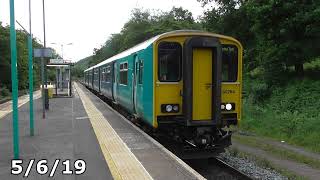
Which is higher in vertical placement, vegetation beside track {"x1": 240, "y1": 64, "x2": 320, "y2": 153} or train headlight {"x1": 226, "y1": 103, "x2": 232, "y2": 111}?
train headlight {"x1": 226, "y1": 103, "x2": 232, "y2": 111}

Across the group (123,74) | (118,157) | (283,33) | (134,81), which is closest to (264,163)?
(118,157)

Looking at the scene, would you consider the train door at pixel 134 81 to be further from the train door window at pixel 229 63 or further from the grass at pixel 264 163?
the grass at pixel 264 163

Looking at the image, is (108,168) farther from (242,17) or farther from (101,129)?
(242,17)

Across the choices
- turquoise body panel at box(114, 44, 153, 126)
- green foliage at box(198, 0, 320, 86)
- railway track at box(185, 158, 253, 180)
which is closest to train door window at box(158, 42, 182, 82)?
turquoise body panel at box(114, 44, 153, 126)

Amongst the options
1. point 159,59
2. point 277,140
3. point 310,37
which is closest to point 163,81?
point 159,59

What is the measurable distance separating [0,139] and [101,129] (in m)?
3.06

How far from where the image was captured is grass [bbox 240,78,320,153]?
57.0 feet

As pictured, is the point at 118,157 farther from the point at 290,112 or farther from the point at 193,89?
the point at 290,112

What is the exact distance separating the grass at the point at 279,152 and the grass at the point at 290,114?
117 cm

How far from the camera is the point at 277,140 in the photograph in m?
17.7

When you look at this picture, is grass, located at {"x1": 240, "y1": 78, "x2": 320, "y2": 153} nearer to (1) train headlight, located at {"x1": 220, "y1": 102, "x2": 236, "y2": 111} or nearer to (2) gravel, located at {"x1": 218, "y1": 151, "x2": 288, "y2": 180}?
(2) gravel, located at {"x1": 218, "y1": 151, "x2": 288, "y2": 180}

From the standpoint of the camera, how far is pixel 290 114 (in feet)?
67.4

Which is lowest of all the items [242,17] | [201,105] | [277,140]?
[277,140]

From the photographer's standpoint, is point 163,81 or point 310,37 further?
point 310,37
